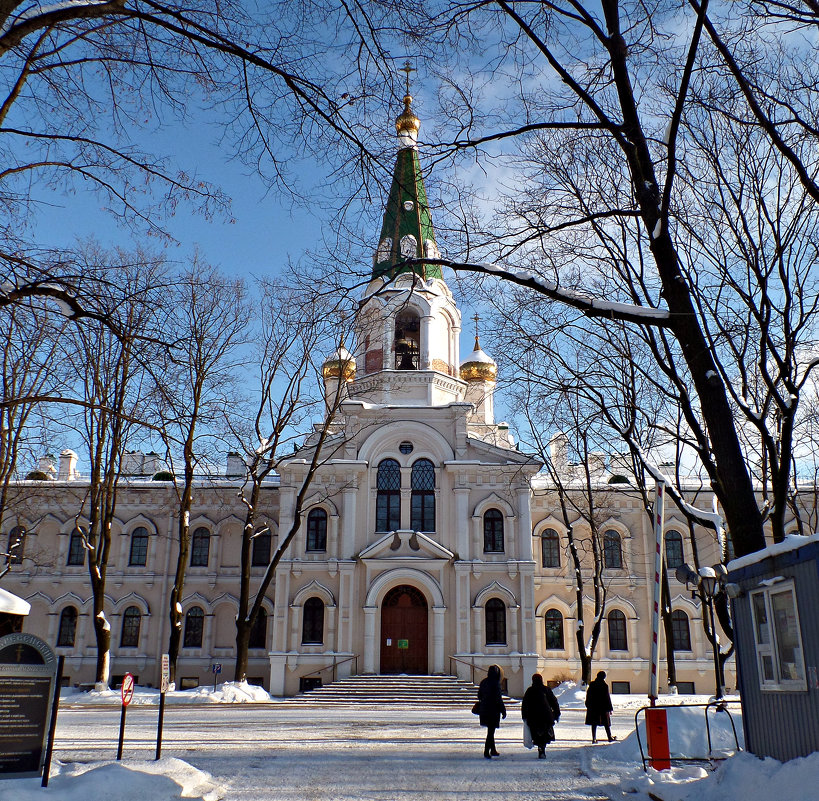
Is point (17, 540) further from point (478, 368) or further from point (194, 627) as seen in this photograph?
point (478, 368)

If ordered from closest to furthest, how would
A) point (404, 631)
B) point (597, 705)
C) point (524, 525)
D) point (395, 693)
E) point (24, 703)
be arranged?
point (24, 703) < point (597, 705) < point (395, 693) < point (404, 631) < point (524, 525)

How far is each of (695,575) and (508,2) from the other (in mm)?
8969

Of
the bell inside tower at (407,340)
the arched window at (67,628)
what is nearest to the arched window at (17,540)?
the arched window at (67,628)

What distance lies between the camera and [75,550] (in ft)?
99.9

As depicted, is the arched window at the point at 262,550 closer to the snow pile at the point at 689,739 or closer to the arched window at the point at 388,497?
the arched window at the point at 388,497

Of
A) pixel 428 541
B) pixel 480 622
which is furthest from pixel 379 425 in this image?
pixel 480 622

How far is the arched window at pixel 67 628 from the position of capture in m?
29.2

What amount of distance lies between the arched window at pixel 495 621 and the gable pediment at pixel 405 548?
2.26 m

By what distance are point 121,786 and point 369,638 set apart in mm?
17915

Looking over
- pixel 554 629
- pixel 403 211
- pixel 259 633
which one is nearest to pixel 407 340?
pixel 554 629

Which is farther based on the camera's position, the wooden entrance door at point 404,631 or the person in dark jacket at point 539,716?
the wooden entrance door at point 404,631

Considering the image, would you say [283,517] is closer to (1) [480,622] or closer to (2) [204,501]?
(2) [204,501]

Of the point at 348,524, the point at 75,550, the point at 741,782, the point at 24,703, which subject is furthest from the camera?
the point at 75,550

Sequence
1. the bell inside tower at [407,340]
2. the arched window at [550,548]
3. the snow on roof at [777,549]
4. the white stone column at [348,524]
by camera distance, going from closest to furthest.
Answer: the snow on roof at [777,549] < the white stone column at [348,524] < the bell inside tower at [407,340] < the arched window at [550,548]
